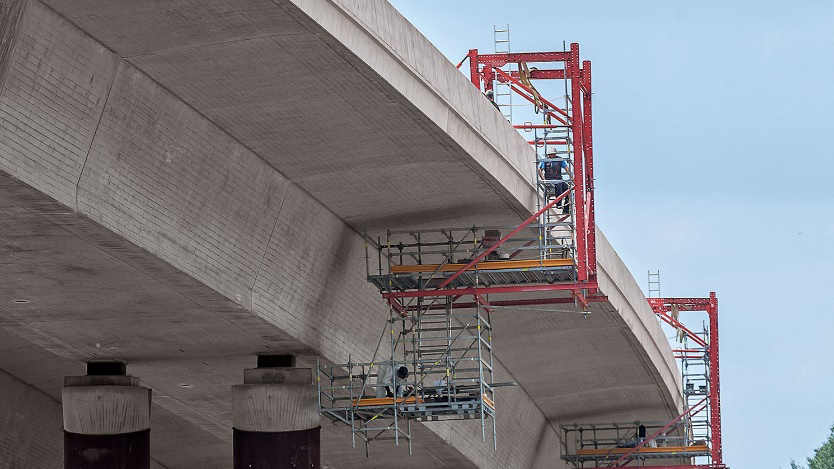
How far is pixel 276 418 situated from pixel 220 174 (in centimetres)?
611

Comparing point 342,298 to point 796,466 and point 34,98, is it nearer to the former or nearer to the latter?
point 34,98

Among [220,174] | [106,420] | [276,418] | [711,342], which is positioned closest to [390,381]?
[276,418]

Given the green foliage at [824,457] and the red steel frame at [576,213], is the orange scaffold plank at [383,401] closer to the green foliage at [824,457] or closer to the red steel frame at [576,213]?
the red steel frame at [576,213]

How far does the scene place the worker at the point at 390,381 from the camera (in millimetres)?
25438

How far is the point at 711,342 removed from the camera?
43750 millimetres

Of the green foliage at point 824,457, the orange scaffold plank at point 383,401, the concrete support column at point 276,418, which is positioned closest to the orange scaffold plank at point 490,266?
the orange scaffold plank at point 383,401

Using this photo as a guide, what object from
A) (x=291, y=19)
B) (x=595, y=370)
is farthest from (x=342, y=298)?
(x=595, y=370)

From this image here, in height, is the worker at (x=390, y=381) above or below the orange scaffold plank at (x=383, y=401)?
above

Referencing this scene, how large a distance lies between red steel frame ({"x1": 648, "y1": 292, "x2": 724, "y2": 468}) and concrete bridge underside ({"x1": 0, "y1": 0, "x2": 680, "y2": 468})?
1205 cm

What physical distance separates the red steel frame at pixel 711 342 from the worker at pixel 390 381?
15.6 m

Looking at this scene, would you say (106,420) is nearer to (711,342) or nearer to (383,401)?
(383,401)

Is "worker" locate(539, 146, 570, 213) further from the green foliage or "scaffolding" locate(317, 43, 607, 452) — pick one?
the green foliage

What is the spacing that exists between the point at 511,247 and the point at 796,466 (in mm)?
99953

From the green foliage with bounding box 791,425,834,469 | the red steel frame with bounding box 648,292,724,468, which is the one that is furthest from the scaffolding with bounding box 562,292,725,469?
the green foliage with bounding box 791,425,834,469
